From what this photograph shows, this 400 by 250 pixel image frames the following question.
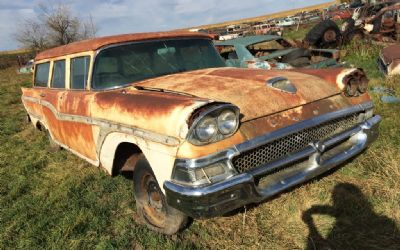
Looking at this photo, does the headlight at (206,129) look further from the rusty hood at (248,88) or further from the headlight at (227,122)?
the rusty hood at (248,88)

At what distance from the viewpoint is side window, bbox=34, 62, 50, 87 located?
5.14 m

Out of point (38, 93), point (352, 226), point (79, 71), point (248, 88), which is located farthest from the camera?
point (38, 93)

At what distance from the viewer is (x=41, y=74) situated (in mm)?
5422


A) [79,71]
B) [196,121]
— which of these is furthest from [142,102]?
[79,71]

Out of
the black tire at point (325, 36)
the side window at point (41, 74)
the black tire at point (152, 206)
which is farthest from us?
the black tire at point (325, 36)

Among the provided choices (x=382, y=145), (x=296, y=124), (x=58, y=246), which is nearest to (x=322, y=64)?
(x=382, y=145)

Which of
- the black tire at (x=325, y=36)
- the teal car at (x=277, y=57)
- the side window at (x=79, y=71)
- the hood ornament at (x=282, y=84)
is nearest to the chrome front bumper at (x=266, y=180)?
the hood ornament at (x=282, y=84)

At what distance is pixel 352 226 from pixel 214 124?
141 cm

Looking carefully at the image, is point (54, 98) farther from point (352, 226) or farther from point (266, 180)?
point (352, 226)

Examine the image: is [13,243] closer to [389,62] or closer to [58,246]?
[58,246]

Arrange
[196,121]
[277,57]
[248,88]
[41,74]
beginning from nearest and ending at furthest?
1. [196,121]
2. [248,88]
3. [41,74]
4. [277,57]

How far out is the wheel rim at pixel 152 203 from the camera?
123 inches

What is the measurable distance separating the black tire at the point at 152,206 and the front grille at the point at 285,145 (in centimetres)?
71

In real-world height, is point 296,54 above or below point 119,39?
below
